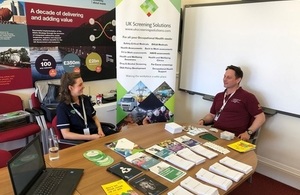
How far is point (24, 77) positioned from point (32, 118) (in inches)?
21.1

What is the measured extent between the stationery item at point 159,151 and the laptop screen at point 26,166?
2.32ft

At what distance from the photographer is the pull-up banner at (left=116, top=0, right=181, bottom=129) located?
2.71 metres

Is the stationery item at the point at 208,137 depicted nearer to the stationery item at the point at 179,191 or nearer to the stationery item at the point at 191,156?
the stationery item at the point at 191,156

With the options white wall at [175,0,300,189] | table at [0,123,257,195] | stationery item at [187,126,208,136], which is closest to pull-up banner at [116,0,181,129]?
table at [0,123,257,195]

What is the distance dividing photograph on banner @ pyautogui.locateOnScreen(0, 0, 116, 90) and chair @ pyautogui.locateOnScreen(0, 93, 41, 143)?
16 cm

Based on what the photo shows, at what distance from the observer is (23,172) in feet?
3.73

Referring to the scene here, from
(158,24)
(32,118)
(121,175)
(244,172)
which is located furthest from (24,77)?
(244,172)

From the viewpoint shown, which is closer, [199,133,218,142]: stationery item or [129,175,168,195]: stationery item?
[129,175,168,195]: stationery item

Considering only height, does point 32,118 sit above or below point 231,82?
below

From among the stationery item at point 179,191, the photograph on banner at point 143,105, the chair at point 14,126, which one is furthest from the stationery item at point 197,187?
the chair at point 14,126

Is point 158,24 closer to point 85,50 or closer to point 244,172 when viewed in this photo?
point 85,50

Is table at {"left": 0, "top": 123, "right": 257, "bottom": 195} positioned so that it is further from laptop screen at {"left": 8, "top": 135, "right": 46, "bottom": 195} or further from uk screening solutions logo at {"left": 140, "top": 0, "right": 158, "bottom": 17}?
uk screening solutions logo at {"left": 140, "top": 0, "right": 158, "bottom": 17}

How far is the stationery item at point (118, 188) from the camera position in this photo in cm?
120

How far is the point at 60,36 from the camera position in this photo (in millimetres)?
3061
